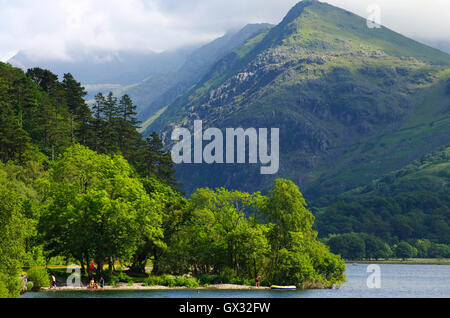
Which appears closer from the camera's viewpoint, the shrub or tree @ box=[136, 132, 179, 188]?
the shrub

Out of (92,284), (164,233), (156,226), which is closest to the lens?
(92,284)

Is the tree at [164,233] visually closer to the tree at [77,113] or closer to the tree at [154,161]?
the tree at [154,161]

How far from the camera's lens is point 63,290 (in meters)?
83.1

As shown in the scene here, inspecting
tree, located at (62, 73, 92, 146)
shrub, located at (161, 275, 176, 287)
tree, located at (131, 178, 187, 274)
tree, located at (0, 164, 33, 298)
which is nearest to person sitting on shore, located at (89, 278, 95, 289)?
tree, located at (131, 178, 187, 274)

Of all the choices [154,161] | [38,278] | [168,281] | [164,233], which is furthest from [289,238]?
[154,161]

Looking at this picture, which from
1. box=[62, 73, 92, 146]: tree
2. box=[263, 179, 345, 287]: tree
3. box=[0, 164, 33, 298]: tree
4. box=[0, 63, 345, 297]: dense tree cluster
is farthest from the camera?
box=[62, 73, 92, 146]: tree

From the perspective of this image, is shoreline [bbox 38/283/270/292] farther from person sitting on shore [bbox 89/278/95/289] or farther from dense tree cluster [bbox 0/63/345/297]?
dense tree cluster [bbox 0/63/345/297]

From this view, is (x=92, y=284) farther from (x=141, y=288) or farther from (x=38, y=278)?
(x=141, y=288)

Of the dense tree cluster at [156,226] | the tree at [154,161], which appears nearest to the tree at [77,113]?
the tree at [154,161]

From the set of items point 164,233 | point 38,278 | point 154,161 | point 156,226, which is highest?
point 154,161

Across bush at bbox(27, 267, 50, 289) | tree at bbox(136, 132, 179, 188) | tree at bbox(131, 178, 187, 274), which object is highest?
tree at bbox(136, 132, 179, 188)
